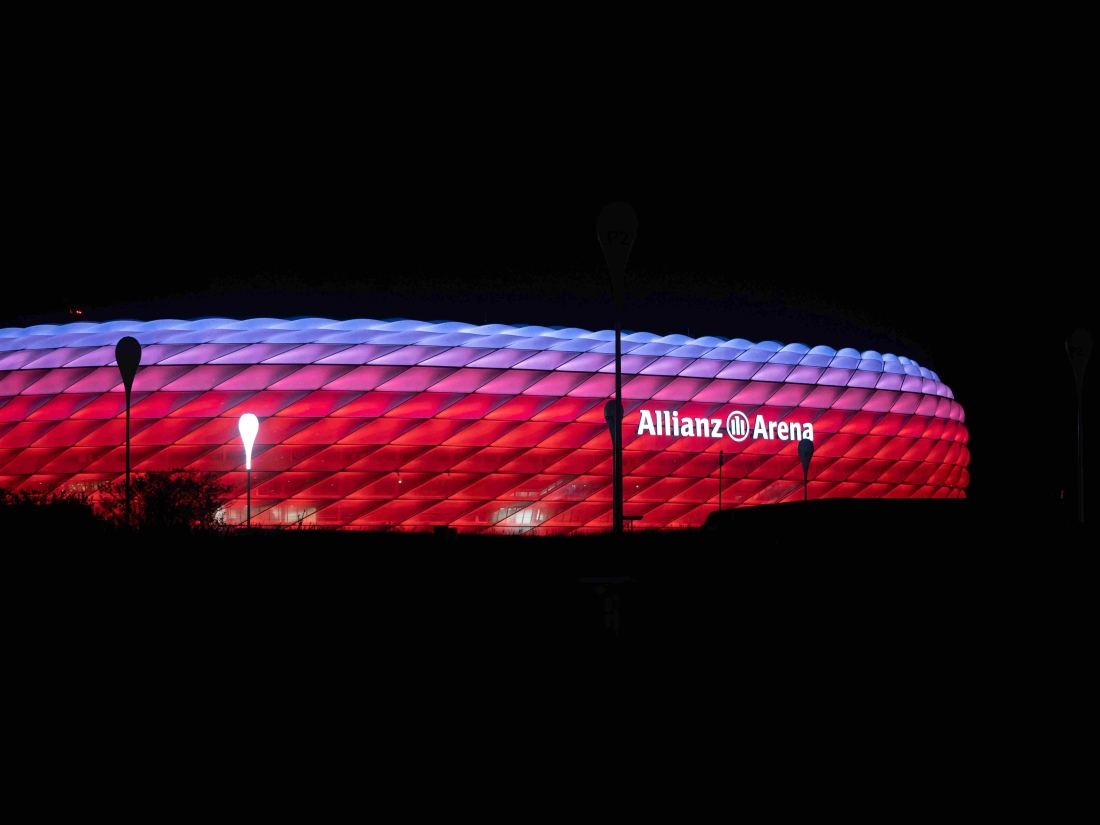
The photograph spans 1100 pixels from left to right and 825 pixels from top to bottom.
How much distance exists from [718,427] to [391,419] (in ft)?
36.8

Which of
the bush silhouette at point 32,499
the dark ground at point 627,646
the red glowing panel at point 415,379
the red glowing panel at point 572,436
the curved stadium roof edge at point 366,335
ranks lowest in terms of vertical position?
the dark ground at point 627,646

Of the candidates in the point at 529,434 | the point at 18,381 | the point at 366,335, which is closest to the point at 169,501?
the point at 366,335

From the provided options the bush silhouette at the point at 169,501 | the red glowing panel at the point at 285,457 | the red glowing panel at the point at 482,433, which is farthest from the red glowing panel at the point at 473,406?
the bush silhouette at the point at 169,501

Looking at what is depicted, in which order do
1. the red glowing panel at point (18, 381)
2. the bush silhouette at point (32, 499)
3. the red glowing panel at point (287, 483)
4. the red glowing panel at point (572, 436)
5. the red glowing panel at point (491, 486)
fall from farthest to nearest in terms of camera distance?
the red glowing panel at point (572, 436)
the red glowing panel at point (491, 486)
the red glowing panel at point (18, 381)
the red glowing panel at point (287, 483)
the bush silhouette at point (32, 499)

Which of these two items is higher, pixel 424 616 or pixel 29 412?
pixel 29 412

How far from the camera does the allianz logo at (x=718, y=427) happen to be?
38062mm

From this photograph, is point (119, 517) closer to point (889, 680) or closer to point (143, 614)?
point (143, 614)

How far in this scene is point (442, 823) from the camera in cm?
551

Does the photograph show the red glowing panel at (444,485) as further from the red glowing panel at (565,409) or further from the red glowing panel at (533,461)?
the red glowing panel at (565,409)

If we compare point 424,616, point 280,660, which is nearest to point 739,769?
point 280,660

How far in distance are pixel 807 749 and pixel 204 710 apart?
13.0 feet

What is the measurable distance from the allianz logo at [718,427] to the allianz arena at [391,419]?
0.06 m

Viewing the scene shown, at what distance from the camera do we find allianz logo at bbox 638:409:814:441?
38.1 meters

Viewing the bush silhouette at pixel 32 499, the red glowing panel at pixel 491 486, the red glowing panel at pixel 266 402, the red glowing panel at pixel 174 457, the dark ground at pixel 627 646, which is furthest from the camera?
the red glowing panel at pixel 491 486
